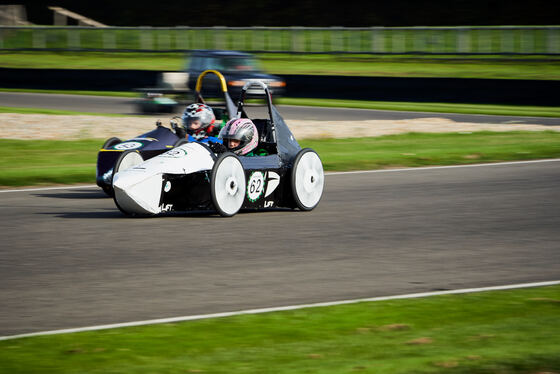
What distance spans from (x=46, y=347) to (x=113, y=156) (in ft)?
20.7

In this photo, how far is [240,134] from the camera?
1066 centimetres

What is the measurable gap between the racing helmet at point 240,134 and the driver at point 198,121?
33 centimetres

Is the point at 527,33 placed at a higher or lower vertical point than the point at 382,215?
higher

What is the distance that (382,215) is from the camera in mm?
10750

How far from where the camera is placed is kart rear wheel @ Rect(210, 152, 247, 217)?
32.5 feet

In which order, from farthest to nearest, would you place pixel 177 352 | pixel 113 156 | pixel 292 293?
1. pixel 113 156
2. pixel 292 293
3. pixel 177 352

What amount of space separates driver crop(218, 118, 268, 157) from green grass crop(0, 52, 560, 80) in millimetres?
21611

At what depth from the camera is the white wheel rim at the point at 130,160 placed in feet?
36.5

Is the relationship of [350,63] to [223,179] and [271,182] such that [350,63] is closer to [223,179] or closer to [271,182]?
[271,182]

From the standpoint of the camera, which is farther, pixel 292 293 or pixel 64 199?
pixel 64 199

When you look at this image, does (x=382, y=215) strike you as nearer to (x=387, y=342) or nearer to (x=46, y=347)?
(x=387, y=342)

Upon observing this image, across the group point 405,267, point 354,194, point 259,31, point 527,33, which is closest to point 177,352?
point 405,267

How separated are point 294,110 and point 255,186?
647 inches

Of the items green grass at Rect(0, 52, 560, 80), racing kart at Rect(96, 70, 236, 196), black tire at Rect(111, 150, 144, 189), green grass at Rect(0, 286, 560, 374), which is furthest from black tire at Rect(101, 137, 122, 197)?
green grass at Rect(0, 52, 560, 80)
